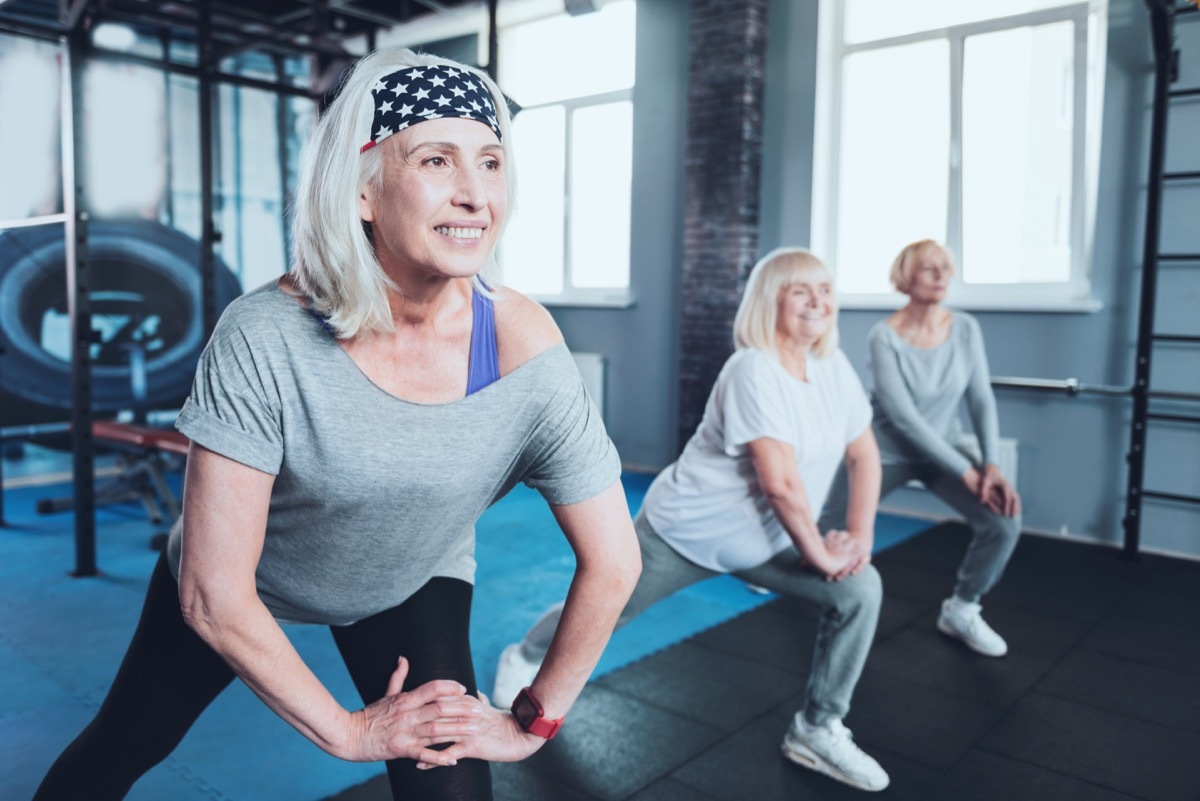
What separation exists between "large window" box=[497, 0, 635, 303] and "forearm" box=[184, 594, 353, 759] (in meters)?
5.01

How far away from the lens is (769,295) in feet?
7.25

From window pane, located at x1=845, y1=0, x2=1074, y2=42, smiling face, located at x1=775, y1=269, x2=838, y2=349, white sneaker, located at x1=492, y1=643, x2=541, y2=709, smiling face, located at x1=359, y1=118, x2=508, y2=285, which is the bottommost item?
white sneaker, located at x1=492, y1=643, x2=541, y2=709

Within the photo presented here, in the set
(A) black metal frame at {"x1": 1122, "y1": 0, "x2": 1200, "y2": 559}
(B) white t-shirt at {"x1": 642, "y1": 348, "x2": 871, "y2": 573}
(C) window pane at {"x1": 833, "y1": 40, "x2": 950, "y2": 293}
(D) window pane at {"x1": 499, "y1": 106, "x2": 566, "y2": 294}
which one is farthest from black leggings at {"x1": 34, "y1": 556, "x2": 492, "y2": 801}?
(D) window pane at {"x1": 499, "y1": 106, "x2": 566, "y2": 294}

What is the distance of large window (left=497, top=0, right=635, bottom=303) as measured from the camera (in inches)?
240

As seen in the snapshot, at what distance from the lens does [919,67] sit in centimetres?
477

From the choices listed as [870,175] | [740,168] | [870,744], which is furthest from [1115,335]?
[870,744]

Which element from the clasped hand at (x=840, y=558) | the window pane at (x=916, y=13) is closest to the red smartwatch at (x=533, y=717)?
the clasped hand at (x=840, y=558)

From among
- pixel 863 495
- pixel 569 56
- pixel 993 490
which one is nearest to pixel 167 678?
pixel 863 495

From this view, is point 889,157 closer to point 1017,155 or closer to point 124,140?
point 1017,155

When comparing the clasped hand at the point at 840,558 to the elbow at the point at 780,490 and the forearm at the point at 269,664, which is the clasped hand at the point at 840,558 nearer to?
the elbow at the point at 780,490

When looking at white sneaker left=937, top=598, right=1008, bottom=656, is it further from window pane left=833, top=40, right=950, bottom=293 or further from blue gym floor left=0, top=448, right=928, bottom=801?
window pane left=833, top=40, right=950, bottom=293

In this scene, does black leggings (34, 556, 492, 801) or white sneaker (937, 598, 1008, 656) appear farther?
white sneaker (937, 598, 1008, 656)

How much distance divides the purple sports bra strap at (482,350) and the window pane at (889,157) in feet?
13.5

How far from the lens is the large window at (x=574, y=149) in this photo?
240 inches
